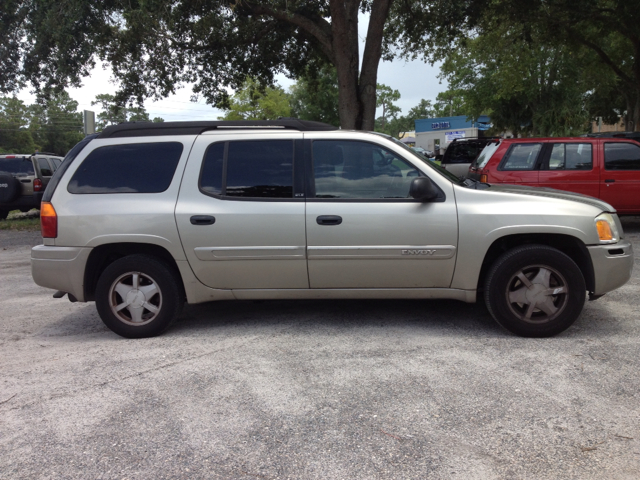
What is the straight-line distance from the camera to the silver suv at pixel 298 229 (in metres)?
4.63

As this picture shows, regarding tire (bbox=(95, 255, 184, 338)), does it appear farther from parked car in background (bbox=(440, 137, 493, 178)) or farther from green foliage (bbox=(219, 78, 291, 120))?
green foliage (bbox=(219, 78, 291, 120))

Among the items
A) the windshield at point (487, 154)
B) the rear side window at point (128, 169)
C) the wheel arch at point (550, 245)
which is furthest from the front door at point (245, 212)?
the windshield at point (487, 154)

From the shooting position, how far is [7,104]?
282 feet

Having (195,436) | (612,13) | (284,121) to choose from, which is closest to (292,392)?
(195,436)

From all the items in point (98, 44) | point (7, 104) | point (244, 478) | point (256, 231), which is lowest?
point (244, 478)

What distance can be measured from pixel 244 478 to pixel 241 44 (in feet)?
45.6

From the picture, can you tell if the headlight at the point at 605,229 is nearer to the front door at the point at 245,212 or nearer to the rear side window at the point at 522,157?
the front door at the point at 245,212

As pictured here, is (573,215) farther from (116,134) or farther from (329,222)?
(116,134)

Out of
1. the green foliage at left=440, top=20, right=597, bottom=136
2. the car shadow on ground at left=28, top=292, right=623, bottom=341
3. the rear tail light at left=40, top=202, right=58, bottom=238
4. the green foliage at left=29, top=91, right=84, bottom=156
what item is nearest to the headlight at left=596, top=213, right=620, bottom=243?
the car shadow on ground at left=28, top=292, right=623, bottom=341

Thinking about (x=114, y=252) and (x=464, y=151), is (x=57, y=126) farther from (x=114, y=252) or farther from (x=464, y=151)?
(x=114, y=252)

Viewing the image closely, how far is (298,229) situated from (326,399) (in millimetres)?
1595

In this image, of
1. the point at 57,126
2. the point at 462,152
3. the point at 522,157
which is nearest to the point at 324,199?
the point at 522,157

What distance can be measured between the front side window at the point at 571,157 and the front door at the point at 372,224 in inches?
235

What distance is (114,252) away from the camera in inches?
198
